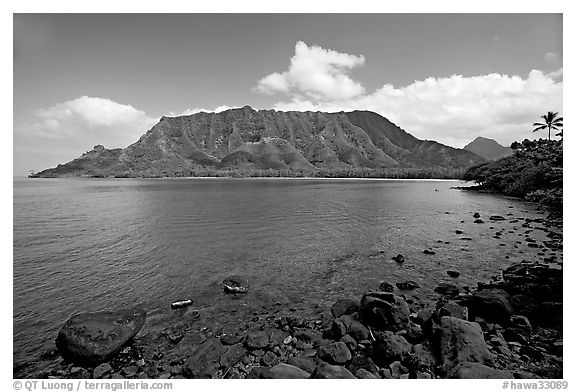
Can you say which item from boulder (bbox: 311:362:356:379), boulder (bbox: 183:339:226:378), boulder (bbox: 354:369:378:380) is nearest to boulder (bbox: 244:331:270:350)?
boulder (bbox: 183:339:226:378)

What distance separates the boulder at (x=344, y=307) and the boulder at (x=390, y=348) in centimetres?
187

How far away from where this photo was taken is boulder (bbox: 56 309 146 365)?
6.13 meters

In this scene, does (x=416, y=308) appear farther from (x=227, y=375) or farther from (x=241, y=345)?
(x=227, y=375)

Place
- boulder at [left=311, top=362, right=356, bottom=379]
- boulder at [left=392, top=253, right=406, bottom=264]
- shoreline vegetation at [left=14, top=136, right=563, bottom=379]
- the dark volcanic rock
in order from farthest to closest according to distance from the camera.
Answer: boulder at [left=392, top=253, right=406, bottom=264]
the dark volcanic rock
shoreline vegetation at [left=14, top=136, right=563, bottom=379]
boulder at [left=311, top=362, right=356, bottom=379]

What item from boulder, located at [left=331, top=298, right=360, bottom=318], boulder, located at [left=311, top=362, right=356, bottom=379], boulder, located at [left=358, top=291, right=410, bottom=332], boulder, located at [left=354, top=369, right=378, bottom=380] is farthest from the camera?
boulder, located at [left=331, top=298, right=360, bottom=318]

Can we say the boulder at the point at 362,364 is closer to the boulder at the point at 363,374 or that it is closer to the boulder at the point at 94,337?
the boulder at the point at 363,374

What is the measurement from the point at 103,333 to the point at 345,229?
17.8 metres

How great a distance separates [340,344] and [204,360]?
307cm

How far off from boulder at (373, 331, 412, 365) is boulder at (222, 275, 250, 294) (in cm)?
536

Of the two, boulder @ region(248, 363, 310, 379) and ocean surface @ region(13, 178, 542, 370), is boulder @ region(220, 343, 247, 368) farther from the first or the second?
ocean surface @ region(13, 178, 542, 370)

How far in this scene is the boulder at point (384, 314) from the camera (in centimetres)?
718

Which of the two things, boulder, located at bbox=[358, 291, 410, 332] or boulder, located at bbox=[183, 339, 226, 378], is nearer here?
boulder, located at bbox=[183, 339, 226, 378]

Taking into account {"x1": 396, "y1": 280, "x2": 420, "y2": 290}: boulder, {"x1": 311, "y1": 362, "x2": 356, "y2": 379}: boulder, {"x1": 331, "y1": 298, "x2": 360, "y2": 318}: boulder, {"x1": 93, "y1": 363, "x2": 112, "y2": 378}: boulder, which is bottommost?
{"x1": 93, "y1": 363, "x2": 112, "y2": 378}: boulder
